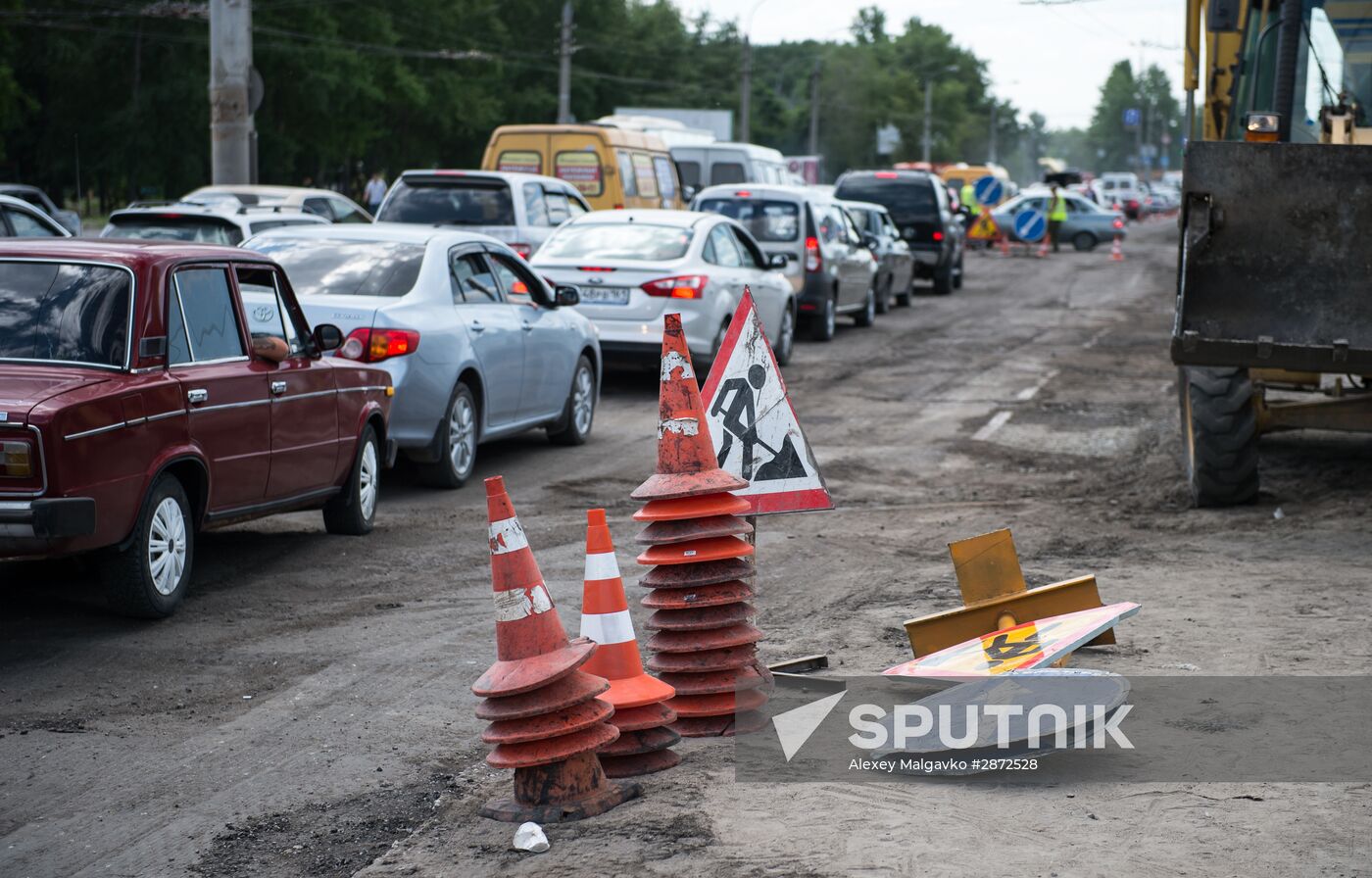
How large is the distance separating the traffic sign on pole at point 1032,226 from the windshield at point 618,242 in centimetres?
2810

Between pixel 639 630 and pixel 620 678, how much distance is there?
201 cm

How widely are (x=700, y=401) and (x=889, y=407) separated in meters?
10.2

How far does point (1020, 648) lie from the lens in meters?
6.22

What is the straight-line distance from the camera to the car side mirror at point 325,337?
29.8ft

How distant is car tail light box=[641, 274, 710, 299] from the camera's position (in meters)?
15.6

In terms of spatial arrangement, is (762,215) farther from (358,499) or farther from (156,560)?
(156,560)

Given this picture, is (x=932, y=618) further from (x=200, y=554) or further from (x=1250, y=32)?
(x=1250, y=32)

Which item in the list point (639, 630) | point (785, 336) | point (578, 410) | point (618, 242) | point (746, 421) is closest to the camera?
point (746, 421)

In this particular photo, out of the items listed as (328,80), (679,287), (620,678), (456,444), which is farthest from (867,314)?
(328,80)

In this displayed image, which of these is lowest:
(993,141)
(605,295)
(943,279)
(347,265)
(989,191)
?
(943,279)

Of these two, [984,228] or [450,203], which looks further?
[984,228]

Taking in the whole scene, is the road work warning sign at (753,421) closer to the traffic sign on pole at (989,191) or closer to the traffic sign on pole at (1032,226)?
the traffic sign on pole at (1032,226)

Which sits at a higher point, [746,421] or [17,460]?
[746,421]

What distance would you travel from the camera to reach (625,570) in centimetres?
872
